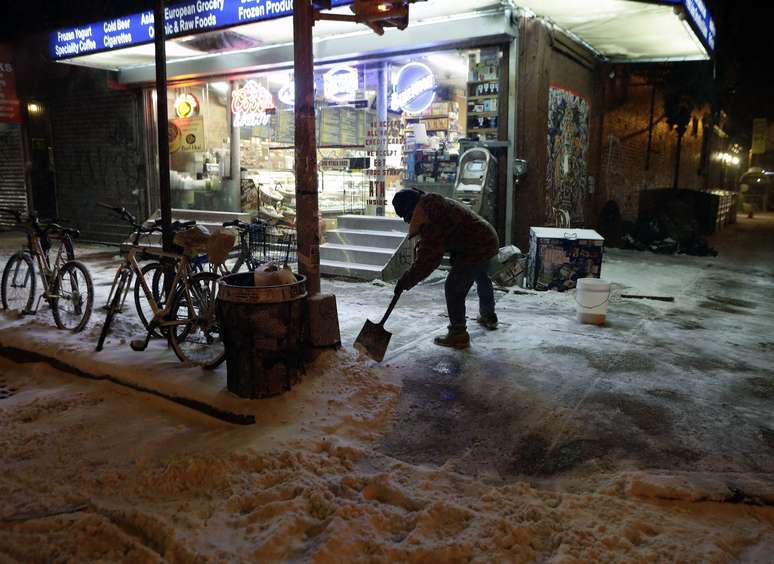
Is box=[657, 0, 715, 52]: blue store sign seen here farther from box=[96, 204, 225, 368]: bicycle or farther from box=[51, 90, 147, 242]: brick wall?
box=[51, 90, 147, 242]: brick wall

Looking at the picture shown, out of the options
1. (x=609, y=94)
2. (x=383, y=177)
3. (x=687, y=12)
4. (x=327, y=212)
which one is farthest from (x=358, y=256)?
(x=609, y=94)

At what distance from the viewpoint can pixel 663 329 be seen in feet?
22.5

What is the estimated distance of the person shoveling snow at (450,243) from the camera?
5.62m

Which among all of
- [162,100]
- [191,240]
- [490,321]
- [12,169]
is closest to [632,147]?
[490,321]

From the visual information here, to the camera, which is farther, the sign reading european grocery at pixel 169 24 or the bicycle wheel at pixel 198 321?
the sign reading european grocery at pixel 169 24

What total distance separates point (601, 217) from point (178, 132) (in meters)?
11.2

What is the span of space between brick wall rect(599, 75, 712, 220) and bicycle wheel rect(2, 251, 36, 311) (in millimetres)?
12633

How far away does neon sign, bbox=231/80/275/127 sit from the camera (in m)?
→ 13.4

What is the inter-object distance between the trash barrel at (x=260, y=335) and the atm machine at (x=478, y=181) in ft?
19.4

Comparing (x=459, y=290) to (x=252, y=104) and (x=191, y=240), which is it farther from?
(x=252, y=104)

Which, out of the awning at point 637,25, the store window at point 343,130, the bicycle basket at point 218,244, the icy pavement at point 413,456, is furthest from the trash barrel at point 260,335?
the awning at point 637,25

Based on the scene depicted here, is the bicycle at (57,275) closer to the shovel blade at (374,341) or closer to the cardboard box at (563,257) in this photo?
the shovel blade at (374,341)

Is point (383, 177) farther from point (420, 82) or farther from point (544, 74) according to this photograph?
point (544, 74)

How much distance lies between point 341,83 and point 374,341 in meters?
8.27
